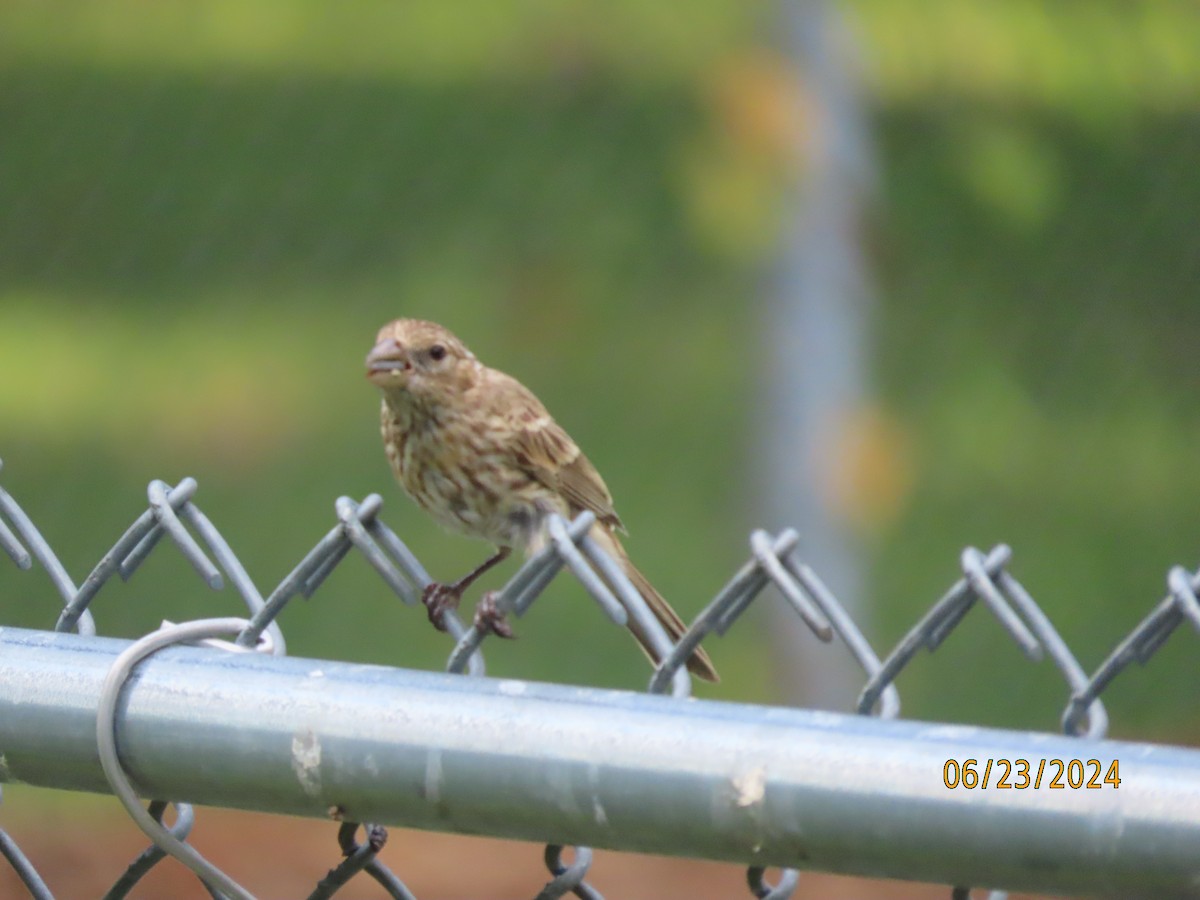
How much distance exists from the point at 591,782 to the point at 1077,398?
20.4ft

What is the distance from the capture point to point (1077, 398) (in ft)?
24.1

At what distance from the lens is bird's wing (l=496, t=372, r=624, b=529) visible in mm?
3932

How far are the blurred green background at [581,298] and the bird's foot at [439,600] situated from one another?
8.18 ft

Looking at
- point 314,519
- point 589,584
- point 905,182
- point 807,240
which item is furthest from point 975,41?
point 314,519

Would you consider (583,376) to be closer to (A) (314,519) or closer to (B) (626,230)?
(B) (626,230)

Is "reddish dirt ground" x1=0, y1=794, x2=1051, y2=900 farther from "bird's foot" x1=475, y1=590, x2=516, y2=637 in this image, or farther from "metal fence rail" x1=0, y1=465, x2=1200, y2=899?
"metal fence rail" x1=0, y1=465, x2=1200, y2=899

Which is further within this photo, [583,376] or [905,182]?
→ [583,376]

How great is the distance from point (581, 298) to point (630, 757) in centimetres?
658

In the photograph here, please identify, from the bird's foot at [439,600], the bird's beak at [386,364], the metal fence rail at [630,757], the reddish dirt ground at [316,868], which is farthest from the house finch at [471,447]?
the reddish dirt ground at [316,868]

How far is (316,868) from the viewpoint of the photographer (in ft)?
19.2

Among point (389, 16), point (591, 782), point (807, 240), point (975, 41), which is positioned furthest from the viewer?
point (389, 16)

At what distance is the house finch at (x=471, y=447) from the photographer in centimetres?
366
